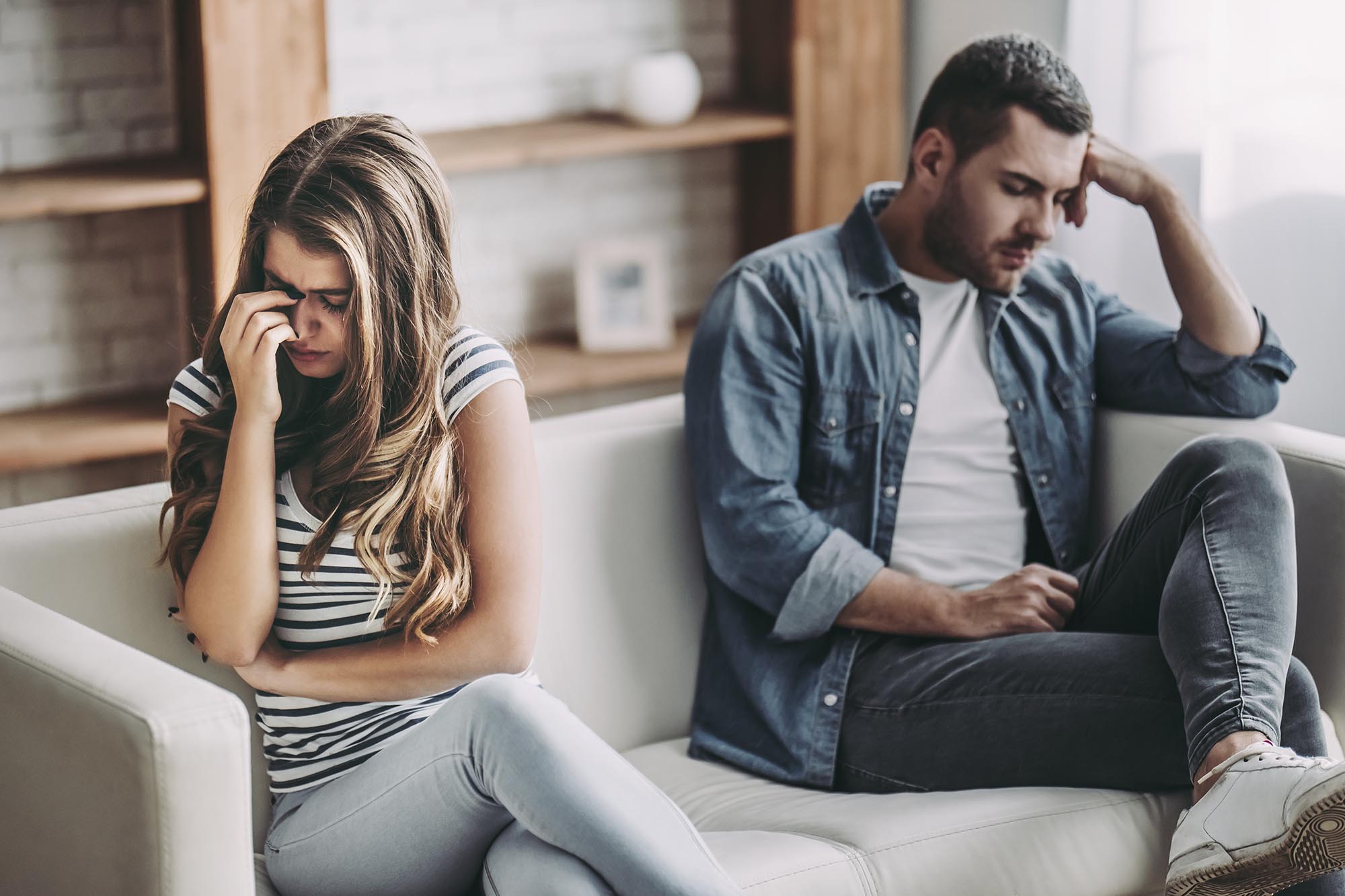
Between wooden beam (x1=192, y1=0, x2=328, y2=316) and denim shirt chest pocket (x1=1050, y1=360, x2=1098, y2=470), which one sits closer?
denim shirt chest pocket (x1=1050, y1=360, x2=1098, y2=470)

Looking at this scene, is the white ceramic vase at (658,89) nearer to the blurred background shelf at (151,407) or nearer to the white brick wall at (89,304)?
the blurred background shelf at (151,407)

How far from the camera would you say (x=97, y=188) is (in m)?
2.67

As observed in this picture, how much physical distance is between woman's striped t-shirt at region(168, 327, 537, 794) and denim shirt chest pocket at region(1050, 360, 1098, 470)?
869mm

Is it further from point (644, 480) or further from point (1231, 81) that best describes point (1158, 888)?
point (1231, 81)

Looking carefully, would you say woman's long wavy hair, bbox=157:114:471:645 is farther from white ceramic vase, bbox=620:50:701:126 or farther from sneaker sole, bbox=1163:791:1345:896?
white ceramic vase, bbox=620:50:701:126

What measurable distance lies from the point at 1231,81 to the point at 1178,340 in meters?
0.74

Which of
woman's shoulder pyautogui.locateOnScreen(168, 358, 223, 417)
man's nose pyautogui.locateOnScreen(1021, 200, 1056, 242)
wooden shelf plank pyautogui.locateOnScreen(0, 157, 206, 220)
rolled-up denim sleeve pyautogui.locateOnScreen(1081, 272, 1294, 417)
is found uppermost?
man's nose pyautogui.locateOnScreen(1021, 200, 1056, 242)

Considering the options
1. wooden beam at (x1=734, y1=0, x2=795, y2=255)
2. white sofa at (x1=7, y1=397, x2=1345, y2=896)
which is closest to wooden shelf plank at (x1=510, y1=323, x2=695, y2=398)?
wooden beam at (x1=734, y1=0, x2=795, y2=255)

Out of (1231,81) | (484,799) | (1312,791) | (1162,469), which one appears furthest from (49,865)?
(1231,81)

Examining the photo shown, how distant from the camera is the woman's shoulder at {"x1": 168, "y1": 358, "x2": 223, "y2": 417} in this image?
1.65m

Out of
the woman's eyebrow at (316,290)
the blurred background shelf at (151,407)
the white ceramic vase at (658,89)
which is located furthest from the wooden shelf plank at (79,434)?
the woman's eyebrow at (316,290)

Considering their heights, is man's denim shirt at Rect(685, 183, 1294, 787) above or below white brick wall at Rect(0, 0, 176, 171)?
below

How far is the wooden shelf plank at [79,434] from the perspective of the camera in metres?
2.68

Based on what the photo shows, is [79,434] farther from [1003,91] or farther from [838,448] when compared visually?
[1003,91]
